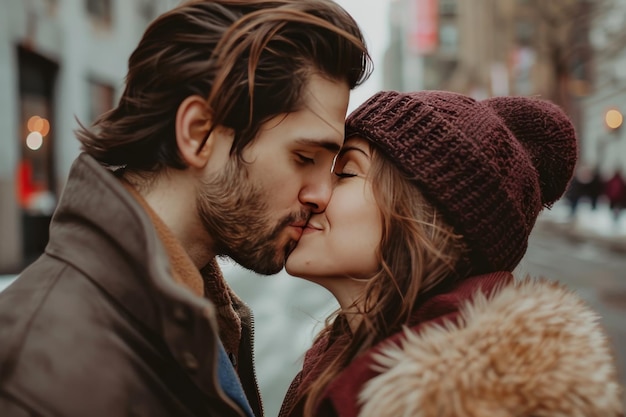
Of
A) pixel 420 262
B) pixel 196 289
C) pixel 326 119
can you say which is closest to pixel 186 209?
pixel 196 289

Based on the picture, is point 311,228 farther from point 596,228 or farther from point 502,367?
point 596,228

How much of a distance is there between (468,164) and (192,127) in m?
0.96

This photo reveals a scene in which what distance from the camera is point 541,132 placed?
267cm

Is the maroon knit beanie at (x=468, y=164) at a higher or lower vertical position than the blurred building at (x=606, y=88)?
higher

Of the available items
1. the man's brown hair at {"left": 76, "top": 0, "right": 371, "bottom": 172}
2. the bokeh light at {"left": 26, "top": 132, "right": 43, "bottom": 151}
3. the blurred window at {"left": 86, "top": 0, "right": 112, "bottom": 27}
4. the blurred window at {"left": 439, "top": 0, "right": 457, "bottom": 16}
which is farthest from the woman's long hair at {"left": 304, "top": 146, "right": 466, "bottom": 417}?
the blurred window at {"left": 439, "top": 0, "right": 457, "bottom": 16}

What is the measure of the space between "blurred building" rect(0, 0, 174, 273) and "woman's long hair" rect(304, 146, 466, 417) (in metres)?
11.5

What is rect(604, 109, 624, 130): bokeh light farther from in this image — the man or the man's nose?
the man's nose

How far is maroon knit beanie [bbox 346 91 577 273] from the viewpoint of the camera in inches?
92.5

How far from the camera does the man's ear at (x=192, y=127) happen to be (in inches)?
90.8

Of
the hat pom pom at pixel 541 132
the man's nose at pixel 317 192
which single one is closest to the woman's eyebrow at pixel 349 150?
the man's nose at pixel 317 192

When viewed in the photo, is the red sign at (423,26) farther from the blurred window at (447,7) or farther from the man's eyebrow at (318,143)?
the man's eyebrow at (318,143)

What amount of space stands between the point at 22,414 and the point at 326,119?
1.42m

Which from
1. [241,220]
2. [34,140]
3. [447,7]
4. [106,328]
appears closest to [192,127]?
[241,220]

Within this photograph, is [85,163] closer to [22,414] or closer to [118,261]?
[118,261]
